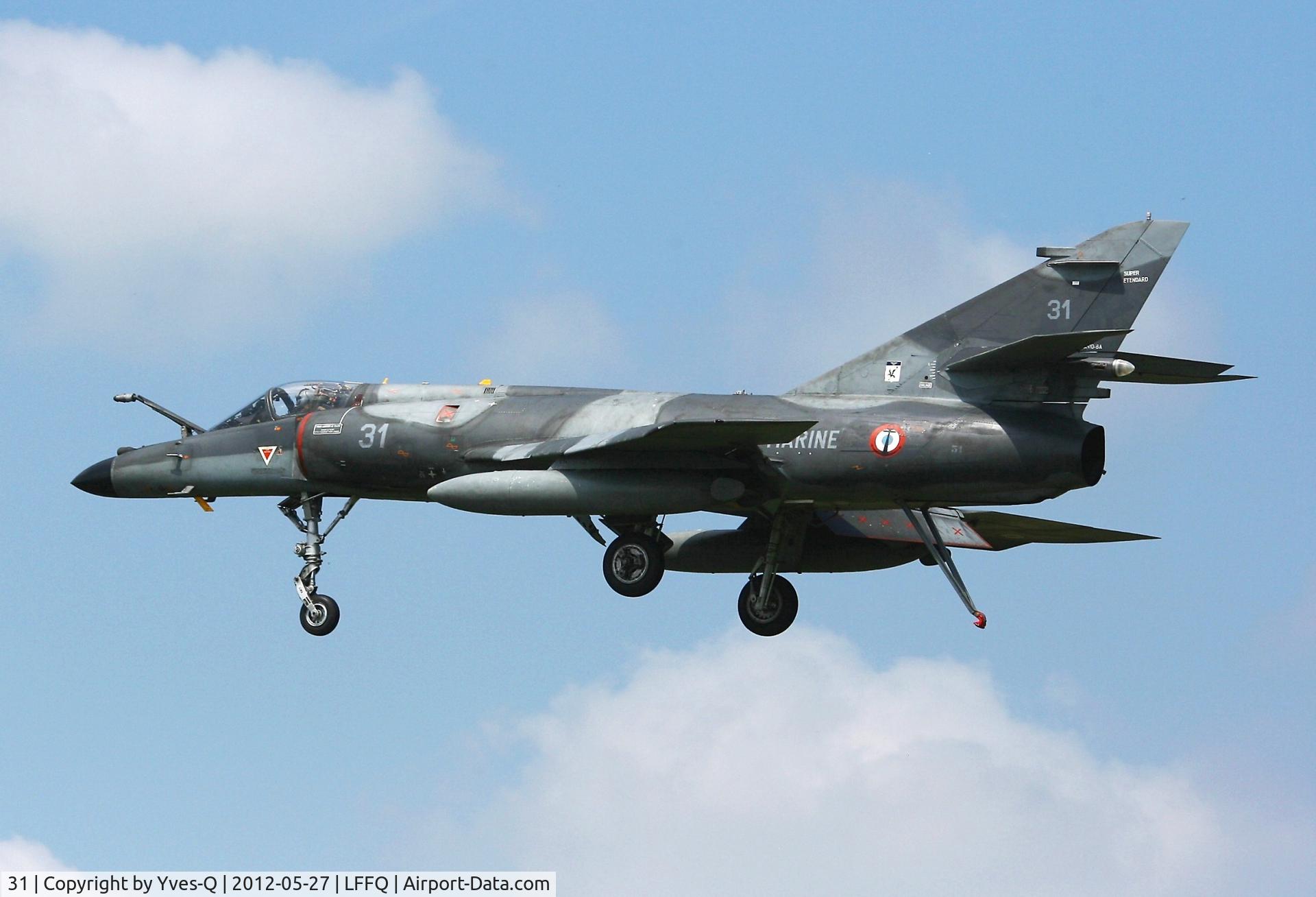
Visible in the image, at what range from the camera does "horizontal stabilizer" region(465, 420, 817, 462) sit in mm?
23312

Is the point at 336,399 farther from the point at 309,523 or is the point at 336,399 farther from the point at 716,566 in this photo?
the point at 716,566

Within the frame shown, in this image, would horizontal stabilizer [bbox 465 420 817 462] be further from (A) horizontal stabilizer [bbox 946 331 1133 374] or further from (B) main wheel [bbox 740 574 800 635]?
(B) main wheel [bbox 740 574 800 635]

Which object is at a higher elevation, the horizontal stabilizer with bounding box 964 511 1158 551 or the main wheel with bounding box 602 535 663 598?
the horizontal stabilizer with bounding box 964 511 1158 551

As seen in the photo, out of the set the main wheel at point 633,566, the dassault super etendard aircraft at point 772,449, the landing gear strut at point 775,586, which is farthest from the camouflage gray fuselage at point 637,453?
the landing gear strut at point 775,586

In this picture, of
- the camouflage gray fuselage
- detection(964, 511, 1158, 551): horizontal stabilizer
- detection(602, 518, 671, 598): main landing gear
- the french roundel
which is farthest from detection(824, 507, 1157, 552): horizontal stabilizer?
the french roundel

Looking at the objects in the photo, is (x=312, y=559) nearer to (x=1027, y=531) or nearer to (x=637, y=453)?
(x=637, y=453)

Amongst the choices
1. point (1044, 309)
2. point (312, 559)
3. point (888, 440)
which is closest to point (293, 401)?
point (312, 559)

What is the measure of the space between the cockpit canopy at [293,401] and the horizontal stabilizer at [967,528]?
6.54m

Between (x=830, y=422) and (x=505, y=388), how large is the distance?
15.4 feet

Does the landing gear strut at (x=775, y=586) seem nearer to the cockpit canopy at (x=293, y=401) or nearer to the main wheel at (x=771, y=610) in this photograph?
the main wheel at (x=771, y=610)

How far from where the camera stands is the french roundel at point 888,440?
935 inches

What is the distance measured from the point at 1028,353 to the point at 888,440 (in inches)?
72.6

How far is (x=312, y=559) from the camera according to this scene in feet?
90.8

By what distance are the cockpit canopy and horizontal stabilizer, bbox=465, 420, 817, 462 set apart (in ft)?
10.1
